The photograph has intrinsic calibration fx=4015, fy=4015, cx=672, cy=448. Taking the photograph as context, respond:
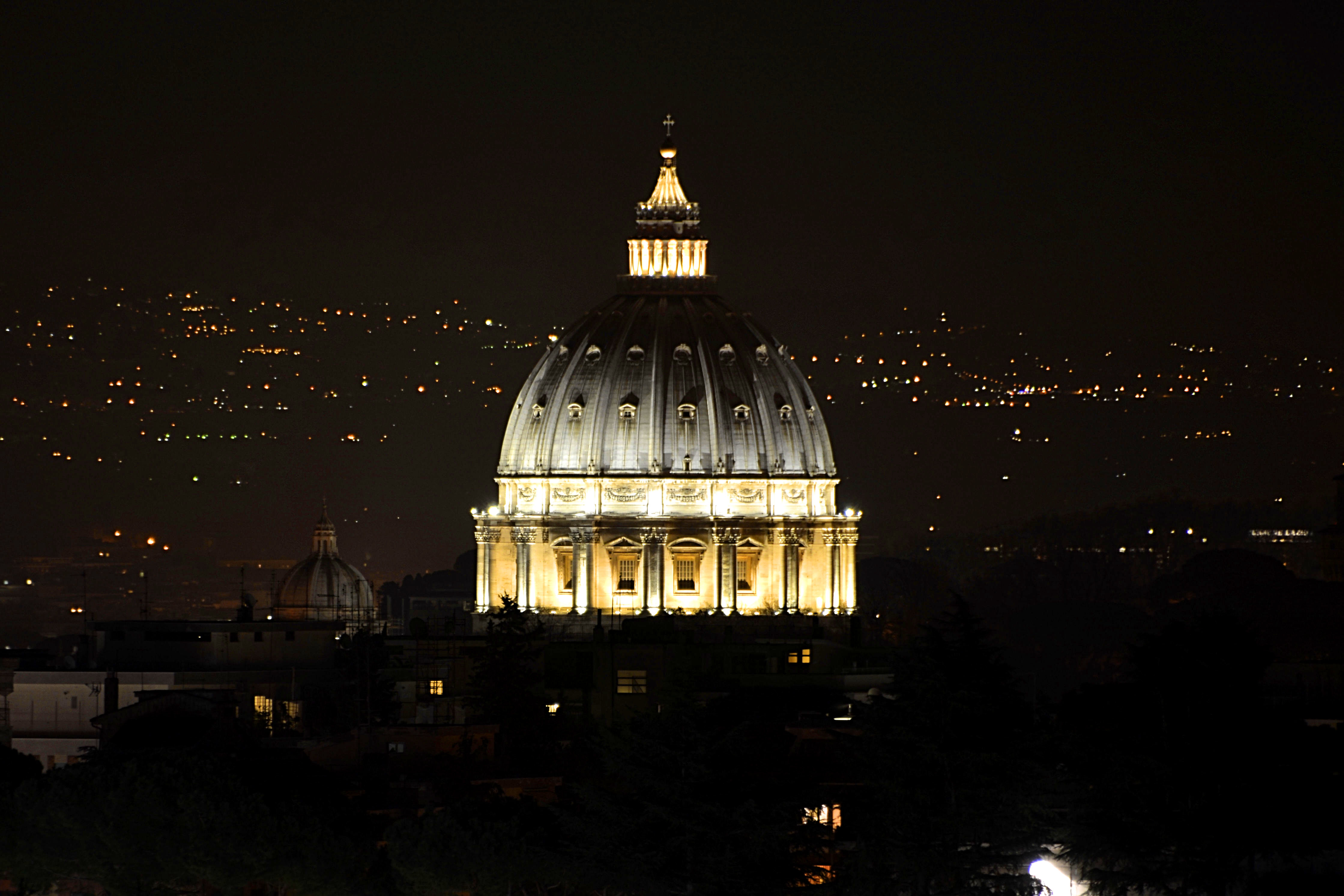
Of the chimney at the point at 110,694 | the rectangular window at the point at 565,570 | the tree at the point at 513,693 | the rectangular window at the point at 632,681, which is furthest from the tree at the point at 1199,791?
the rectangular window at the point at 565,570

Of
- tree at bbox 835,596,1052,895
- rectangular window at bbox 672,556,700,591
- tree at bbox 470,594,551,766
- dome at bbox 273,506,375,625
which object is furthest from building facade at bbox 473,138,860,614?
tree at bbox 835,596,1052,895

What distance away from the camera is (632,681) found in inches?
3880

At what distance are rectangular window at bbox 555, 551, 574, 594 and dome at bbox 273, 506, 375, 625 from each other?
55.7 feet

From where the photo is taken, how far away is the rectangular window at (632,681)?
320ft

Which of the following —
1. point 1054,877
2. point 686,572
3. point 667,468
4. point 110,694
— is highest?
point 667,468

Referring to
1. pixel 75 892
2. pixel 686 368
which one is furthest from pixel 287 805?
pixel 686 368

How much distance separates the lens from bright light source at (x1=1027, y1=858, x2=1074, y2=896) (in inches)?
2343

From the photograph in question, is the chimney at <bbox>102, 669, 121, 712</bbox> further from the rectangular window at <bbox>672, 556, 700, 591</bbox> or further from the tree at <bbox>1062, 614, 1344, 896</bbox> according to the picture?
the rectangular window at <bbox>672, 556, 700, 591</bbox>

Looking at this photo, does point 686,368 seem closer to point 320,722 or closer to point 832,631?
point 832,631

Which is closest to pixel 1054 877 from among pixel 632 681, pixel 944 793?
pixel 944 793

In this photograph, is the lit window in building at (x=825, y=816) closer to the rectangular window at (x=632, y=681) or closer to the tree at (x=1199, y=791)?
the tree at (x=1199, y=791)

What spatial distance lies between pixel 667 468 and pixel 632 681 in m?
26.3

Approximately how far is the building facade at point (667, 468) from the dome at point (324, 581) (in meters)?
17.0

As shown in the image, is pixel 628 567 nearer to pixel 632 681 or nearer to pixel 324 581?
pixel 324 581
